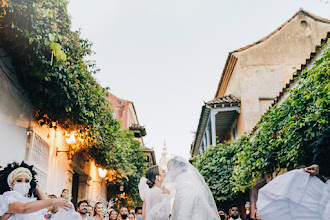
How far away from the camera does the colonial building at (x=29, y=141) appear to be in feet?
24.8

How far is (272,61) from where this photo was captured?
1995 centimetres

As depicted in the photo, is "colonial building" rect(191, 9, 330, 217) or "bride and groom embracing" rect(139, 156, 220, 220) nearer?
"bride and groom embracing" rect(139, 156, 220, 220)

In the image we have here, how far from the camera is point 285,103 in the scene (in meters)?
9.32

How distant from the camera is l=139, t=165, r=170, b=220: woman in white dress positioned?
520 cm

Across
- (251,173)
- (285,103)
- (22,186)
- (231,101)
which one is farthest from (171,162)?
(231,101)

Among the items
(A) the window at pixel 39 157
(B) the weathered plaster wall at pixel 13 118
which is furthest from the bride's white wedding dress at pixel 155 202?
(A) the window at pixel 39 157

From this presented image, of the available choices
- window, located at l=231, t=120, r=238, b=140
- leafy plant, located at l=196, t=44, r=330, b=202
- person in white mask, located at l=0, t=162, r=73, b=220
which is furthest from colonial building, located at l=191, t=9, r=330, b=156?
person in white mask, located at l=0, t=162, r=73, b=220

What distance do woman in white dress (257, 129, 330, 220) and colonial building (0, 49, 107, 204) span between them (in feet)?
18.6

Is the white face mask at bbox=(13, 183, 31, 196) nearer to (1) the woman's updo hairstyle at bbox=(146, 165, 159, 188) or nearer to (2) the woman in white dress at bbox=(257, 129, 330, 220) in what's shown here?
(1) the woman's updo hairstyle at bbox=(146, 165, 159, 188)

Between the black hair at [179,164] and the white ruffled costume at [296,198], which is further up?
the black hair at [179,164]

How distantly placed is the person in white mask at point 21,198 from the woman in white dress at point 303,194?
Answer: 2195 millimetres

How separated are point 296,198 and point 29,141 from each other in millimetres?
6985

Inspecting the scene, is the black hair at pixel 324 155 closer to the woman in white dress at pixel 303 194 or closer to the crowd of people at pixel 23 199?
the woman in white dress at pixel 303 194

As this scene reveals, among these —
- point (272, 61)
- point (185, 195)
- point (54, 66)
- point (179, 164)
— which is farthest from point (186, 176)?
point (272, 61)
